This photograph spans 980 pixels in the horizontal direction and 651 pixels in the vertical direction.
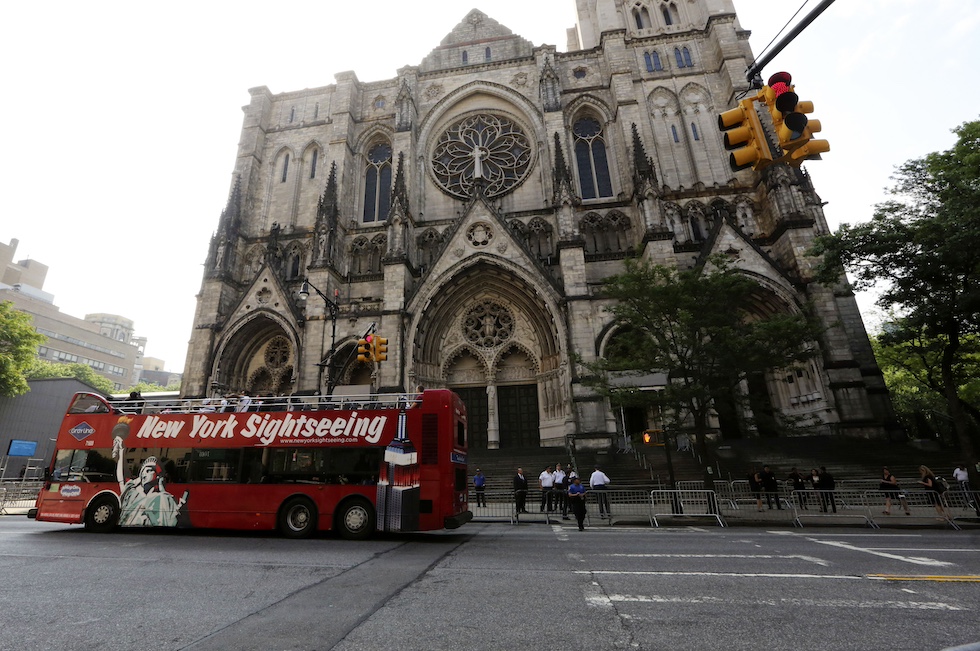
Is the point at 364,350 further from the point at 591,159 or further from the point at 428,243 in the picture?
the point at 591,159

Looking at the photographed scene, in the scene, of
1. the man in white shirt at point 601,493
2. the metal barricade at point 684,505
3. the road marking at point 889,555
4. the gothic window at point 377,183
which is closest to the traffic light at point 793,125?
the road marking at point 889,555

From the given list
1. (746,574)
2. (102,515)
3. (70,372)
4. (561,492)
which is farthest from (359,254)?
(70,372)

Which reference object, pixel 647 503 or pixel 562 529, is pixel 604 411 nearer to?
pixel 647 503

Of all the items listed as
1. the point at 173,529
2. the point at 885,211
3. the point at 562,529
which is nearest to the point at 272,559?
the point at 173,529

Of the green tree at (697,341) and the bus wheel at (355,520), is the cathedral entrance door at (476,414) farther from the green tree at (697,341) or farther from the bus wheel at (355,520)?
the bus wheel at (355,520)

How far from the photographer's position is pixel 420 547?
823 centimetres

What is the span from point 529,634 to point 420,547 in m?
5.28

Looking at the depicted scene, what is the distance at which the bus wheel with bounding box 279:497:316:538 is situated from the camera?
924cm

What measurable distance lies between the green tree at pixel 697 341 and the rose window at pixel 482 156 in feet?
49.1

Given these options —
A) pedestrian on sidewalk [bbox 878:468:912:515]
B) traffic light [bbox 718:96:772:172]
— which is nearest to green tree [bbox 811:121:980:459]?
pedestrian on sidewalk [bbox 878:468:912:515]

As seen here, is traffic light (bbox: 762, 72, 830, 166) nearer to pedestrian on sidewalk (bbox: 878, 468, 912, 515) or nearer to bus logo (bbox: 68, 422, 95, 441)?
pedestrian on sidewalk (bbox: 878, 468, 912, 515)

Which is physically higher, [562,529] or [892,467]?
[892,467]

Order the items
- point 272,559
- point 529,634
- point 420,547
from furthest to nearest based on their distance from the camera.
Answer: point 420,547 < point 272,559 < point 529,634

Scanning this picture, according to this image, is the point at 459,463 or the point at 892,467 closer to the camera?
the point at 459,463
